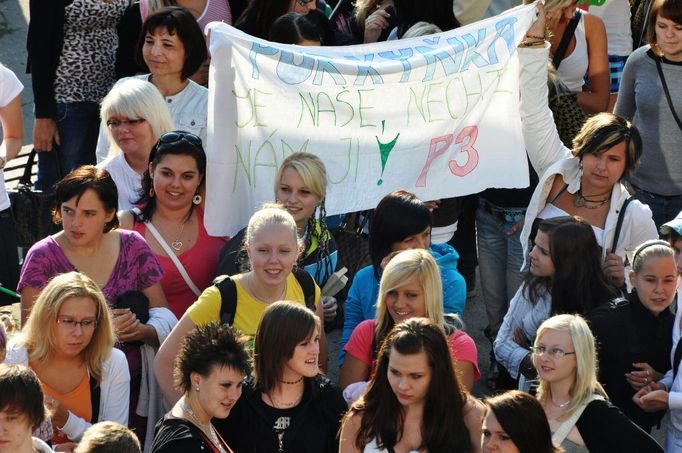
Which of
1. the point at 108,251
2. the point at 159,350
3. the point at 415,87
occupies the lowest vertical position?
the point at 159,350

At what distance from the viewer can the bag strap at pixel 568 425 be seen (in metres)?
5.43

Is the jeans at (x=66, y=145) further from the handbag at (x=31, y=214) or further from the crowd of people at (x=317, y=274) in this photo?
the handbag at (x=31, y=214)

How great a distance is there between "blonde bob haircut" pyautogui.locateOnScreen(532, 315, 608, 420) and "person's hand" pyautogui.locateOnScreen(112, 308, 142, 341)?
182 cm

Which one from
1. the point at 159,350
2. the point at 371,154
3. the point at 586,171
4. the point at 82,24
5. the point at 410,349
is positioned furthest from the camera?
the point at 82,24

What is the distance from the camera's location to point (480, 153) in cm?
741

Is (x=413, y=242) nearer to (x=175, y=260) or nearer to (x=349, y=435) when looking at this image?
(x=175, y=260)

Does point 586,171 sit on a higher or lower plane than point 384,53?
lower

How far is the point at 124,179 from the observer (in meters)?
A: 6.75

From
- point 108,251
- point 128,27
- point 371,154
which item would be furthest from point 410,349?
point 128,27

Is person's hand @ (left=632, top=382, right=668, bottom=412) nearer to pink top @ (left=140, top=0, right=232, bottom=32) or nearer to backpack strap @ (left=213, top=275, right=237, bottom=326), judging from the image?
backpack strap @ (left=213, top=275, right=237, bottom=326)

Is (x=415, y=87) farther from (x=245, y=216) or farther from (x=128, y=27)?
(x=128, y=27)

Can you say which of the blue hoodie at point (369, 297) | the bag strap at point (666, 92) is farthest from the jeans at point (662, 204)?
the blue hoodie at point (369, 297)

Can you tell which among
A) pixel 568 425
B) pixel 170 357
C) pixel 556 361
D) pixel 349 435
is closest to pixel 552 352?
pixel 556 361

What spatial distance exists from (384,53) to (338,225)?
1037 mm
